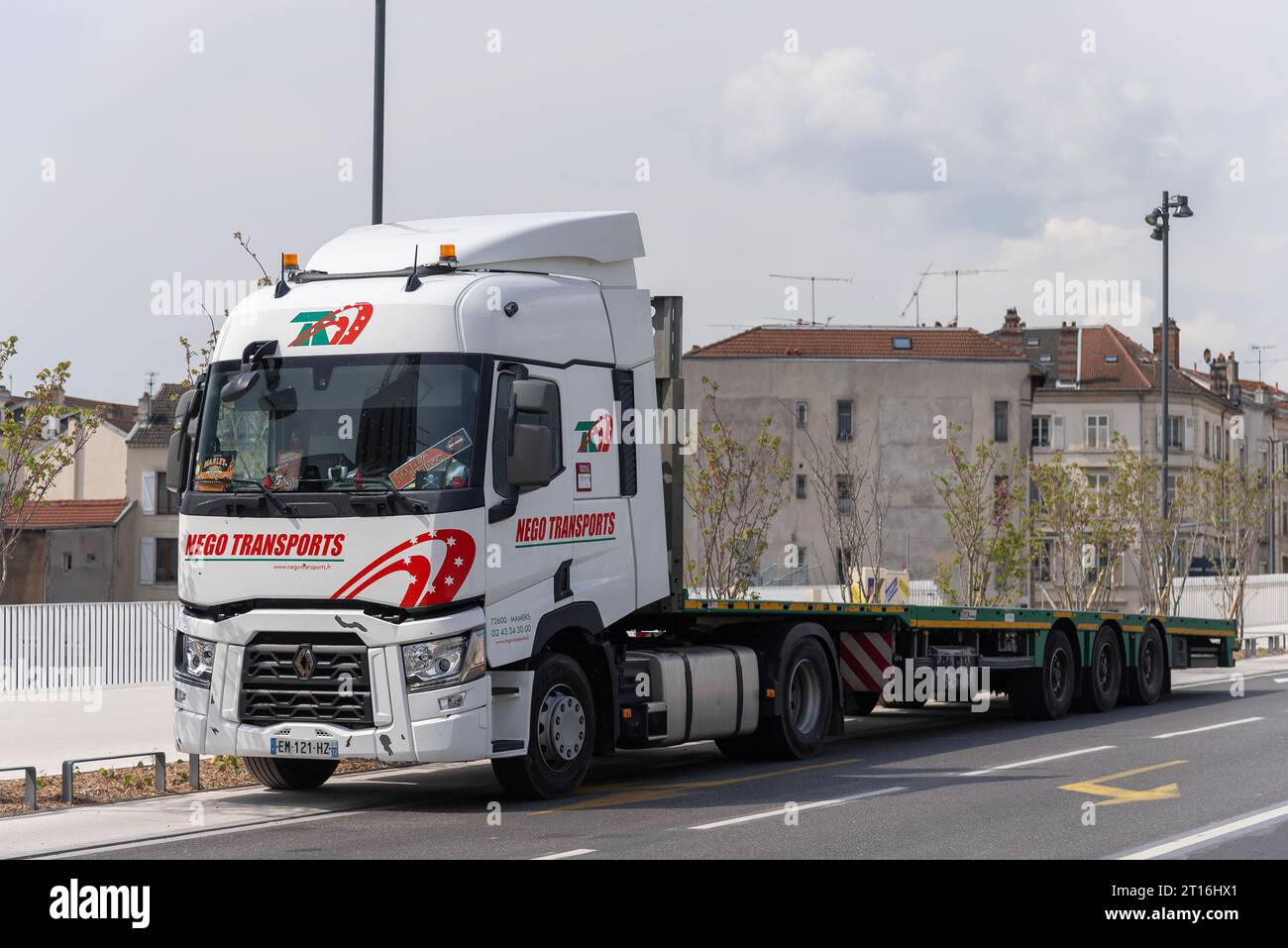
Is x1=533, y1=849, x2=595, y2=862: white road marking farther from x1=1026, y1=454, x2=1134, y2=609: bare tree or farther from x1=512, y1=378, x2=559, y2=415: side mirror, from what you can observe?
x1=1026, y1=454, x2=1134, y2=609: bare tree

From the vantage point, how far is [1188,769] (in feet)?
47.8

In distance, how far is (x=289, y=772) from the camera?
1359 cm

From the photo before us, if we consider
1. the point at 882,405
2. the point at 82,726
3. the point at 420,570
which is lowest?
the point at 82,726

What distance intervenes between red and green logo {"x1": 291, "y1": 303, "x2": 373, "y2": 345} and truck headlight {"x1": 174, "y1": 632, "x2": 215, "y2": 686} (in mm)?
2210

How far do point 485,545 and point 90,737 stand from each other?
8.22 meters

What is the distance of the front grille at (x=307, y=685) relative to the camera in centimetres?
1159

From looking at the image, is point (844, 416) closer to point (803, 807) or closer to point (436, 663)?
point (803, 807)

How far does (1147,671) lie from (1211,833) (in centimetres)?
1204

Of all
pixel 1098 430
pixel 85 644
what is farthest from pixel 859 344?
pixel 85 644

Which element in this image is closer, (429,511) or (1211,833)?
(1211,833)

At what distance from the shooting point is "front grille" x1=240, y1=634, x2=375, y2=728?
38.0 ft

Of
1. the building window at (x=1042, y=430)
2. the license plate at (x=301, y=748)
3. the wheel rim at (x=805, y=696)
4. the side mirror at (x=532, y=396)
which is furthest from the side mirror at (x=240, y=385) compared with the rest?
the building window at (x=1042, y=430)

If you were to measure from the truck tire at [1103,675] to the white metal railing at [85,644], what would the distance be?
12.8 m
